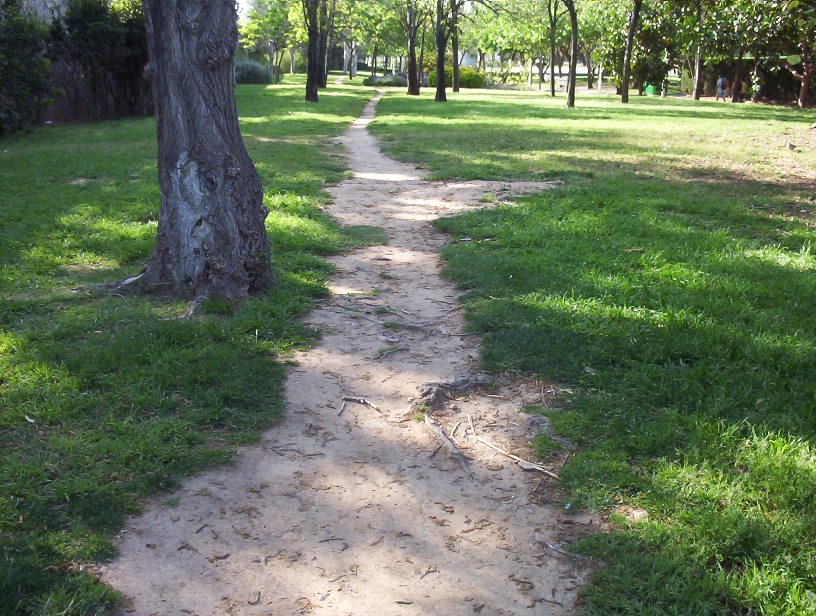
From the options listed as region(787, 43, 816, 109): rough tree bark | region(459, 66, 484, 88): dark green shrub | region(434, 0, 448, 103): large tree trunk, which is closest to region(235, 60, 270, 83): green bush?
region(434, 0, 448, 103): large tree trunk

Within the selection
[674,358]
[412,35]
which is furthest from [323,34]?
[674,358]

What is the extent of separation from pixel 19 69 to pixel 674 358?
15.3 m

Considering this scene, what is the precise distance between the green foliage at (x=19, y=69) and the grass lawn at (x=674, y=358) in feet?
37.6

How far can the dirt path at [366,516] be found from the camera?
280cm

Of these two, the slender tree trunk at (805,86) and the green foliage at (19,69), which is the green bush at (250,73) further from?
the slender tree trunk at (805,86)

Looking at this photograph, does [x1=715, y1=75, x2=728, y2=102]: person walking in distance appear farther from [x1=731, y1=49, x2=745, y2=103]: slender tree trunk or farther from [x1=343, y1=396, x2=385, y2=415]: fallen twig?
[x1=343, y1=396, x2=385, y2=415]: fallen twig

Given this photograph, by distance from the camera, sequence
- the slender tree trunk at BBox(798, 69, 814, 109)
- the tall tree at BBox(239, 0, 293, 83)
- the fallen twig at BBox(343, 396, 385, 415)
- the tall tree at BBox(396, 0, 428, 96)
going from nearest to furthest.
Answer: the fallen twig at BBox(343, 396, 385, 415), the slender tree trunk at BBox(798, 69, 814, 109), the tall tree at BBox(396, 0, 428, 96), the tall tree at BBox(239, 0, 293, 83)

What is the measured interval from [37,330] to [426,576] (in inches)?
133

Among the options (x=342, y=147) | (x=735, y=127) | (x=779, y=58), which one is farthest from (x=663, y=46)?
(x=342, y=147)

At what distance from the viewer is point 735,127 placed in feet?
63.9

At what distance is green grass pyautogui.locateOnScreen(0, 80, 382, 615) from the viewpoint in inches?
120

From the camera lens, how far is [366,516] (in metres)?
3.30

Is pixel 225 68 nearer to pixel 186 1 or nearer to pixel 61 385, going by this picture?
pixel 186 1

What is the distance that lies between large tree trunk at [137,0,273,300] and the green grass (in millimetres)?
285
